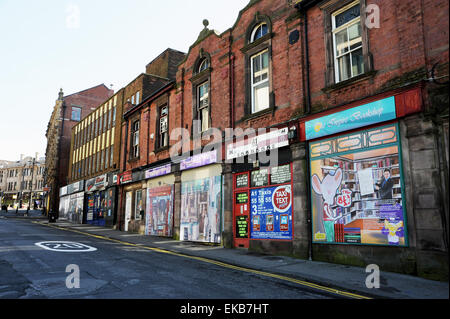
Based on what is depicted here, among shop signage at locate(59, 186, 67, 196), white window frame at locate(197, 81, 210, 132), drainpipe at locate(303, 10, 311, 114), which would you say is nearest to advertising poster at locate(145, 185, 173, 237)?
white window frame at locate(197, 81, 210, 132)

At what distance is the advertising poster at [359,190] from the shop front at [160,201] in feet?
31.1

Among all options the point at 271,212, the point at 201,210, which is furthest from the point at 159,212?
the point at 271,212

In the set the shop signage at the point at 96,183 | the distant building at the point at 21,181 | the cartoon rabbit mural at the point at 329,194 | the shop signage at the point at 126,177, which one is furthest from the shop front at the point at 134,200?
the distant building at the point at 21,181

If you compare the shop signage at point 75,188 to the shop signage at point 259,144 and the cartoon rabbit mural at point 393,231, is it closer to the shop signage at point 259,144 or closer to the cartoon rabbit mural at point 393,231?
the shop signage at point 259,144

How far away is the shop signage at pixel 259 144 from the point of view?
11539mm

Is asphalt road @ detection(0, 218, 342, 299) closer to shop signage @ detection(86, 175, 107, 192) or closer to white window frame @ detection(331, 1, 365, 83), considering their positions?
white window frame @ detection(331, 1, 365, 83)

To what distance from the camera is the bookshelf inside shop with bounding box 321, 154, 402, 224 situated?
848 cm

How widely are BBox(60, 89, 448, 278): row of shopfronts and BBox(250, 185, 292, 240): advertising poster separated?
35mm

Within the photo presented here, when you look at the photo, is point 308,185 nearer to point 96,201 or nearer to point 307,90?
point 307,90

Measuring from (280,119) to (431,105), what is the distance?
16.9ft

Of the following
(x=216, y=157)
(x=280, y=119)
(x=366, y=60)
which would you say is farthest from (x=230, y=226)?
(x=366, y=60)

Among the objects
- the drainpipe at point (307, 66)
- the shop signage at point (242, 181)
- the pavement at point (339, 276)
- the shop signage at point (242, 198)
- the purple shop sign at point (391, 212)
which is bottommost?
the pavement at point (339, 276)

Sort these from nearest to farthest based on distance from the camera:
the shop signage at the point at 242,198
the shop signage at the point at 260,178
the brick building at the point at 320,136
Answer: the brick building at the point at 320,136
the shop signage at the point at 260,178
the shop signage at the point at 242,198
